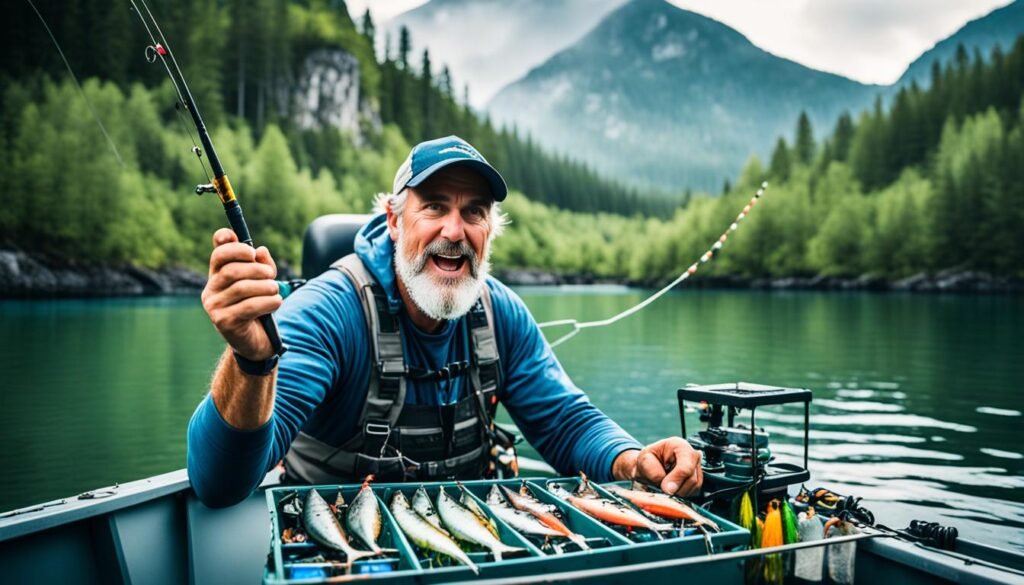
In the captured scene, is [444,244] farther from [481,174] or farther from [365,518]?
[365,518]

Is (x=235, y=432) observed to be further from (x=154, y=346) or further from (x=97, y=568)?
(x=154, y=346)

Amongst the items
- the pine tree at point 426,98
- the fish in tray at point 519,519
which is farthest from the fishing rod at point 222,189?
the pine tree at point 426,98

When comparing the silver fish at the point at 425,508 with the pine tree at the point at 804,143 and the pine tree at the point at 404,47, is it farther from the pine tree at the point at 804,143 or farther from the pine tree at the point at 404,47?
the pine tree at the point at 404,47

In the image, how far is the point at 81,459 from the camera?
38.5 feet

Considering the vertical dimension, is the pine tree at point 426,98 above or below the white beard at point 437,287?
above

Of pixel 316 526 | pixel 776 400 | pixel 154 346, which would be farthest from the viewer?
pixel 154 346

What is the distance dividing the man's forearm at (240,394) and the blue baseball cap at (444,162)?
144 centimetres

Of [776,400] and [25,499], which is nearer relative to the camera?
[776,400]

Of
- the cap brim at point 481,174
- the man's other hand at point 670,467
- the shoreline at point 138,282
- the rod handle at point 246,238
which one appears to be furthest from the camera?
the shoreline at point 138,282

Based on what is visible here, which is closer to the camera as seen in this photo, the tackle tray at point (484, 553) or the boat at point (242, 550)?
the tackle tray at point (484, 553)

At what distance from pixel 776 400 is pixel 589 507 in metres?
1.17

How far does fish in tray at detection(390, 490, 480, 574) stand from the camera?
2096 millimetres

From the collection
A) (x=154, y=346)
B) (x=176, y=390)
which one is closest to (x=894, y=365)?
(x=176, y=390)

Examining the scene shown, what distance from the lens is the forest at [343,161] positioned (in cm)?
6631
